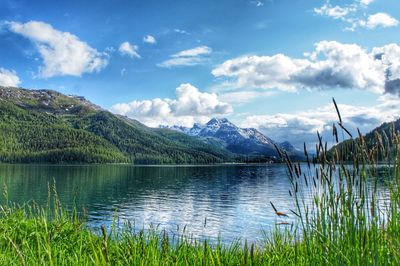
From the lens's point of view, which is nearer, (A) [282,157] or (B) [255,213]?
(A) [282,157]

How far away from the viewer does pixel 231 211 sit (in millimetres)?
71500

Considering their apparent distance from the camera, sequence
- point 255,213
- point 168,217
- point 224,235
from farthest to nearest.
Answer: point 255,213 < point 168,217 < point 224,235

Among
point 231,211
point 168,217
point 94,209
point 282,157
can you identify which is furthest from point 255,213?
point 282,157

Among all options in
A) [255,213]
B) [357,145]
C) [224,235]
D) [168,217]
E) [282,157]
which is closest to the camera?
[357,145]

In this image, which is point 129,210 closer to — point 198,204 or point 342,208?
point 198,204

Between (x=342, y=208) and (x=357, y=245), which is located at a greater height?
(x=342, y=208)

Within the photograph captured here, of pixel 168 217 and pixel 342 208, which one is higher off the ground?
pixel 342 208

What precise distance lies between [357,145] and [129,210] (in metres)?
69.5

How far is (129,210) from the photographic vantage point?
71.1 metres

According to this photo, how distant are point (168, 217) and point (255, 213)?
Result: 53.2ft

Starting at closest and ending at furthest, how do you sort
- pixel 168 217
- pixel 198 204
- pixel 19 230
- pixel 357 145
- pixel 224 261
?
1. pixel 357 145
2. pixel 224 261
3. pixel 19 230
4. pixel 168 217
5. pixel 198 204

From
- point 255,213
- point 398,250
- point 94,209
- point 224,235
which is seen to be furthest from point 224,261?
point 94,209

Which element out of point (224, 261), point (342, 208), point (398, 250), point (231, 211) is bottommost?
point (231, 211)

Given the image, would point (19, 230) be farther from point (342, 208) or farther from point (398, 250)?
point (398, 250)
